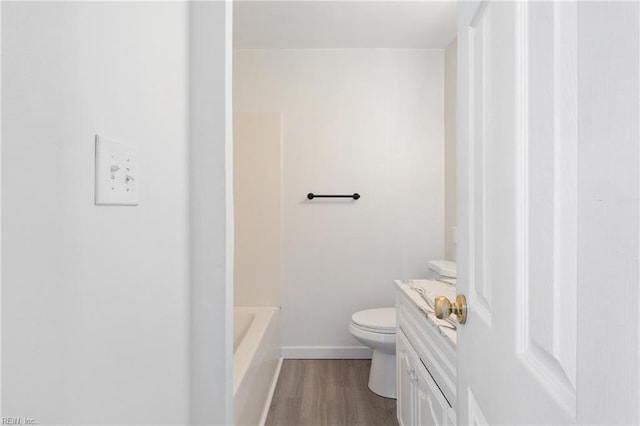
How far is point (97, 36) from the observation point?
0.57 metres

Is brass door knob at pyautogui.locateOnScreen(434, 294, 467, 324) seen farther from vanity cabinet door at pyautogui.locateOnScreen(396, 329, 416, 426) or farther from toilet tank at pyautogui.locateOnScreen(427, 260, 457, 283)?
toilet tank at pyautogui.locateOnScreen(427, 260, 457, 283)

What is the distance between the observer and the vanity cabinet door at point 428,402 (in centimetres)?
115

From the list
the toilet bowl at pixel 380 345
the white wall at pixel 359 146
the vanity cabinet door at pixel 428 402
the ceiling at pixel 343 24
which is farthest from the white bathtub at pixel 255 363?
the ceiling at pixel 343 24

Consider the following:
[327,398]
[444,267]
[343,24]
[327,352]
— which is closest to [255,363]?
[327,398]

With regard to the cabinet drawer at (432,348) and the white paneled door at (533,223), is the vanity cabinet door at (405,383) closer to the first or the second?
the cabinet drawer at (432,348)

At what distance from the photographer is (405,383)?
68.4 inches

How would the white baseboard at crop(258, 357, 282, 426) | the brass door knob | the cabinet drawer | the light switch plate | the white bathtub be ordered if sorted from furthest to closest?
1. the white baseboard at crop(258, 357, 282, 426)
2. the white bathtub
3. the cabinet drawer
4. the brass door knob
5. the light switch plate

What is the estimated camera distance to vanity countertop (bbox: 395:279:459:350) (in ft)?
3.59

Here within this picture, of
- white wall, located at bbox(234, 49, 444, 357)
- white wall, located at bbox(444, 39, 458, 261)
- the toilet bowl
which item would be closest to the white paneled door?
the toilet bowl

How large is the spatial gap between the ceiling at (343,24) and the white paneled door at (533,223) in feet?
5.61

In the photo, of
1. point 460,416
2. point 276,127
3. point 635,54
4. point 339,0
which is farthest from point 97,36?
point 276,127

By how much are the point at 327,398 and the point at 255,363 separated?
2.15 feet

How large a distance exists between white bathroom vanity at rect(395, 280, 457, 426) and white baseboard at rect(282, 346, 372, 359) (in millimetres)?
992

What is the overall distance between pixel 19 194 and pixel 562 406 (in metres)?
0.65
